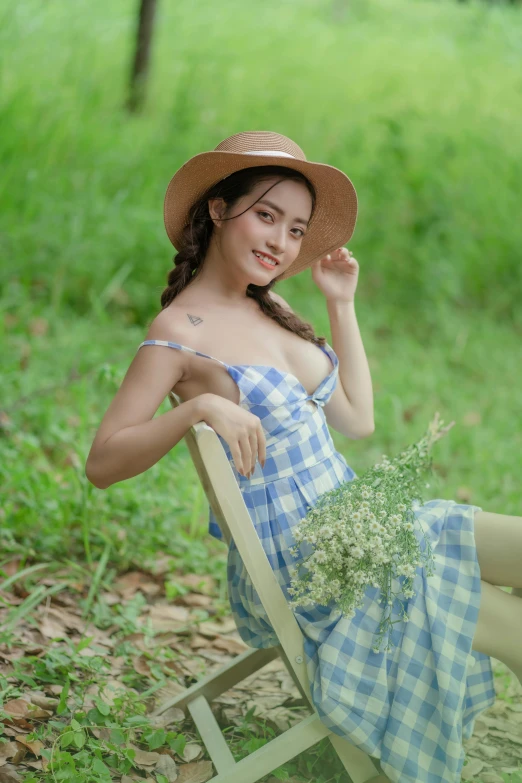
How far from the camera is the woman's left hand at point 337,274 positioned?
2.50 meters

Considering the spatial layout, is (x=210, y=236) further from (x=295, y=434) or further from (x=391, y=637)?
(x=391, y=637)

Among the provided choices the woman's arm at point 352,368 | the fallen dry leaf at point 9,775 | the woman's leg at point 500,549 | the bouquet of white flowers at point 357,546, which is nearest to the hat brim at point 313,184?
the woman's arm at point 352,368

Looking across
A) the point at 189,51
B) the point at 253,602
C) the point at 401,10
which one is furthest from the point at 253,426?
the point at 401,10

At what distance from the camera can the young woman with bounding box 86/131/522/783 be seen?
1.96 m

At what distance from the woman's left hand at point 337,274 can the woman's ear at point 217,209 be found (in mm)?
387

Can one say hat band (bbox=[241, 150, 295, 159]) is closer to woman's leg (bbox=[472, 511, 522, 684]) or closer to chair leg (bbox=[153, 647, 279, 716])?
woman's leg (bbox=[472, 511, 522, 684])

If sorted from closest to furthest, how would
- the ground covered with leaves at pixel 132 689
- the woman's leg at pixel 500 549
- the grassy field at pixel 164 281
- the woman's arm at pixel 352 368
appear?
the woman's leg at pixel 500 549, the ground covered with leaves at pixel 132 689, the woman's arm at pixel 352 368, the grassy field at pixel 164 281

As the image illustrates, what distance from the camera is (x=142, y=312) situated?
18.1 ft

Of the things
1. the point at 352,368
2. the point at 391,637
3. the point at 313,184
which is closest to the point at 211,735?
the point at 391,637

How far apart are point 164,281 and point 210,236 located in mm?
3275

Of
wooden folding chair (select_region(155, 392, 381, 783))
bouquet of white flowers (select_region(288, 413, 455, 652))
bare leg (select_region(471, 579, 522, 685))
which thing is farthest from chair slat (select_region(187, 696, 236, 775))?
bare leg (select_region(471, 579, 522, 685))

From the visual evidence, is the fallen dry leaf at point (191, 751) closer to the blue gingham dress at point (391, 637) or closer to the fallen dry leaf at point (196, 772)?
the fallen dry leaf at point (196, 772)

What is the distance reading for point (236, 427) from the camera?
1893mm

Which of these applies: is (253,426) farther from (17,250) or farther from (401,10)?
(401,10)
